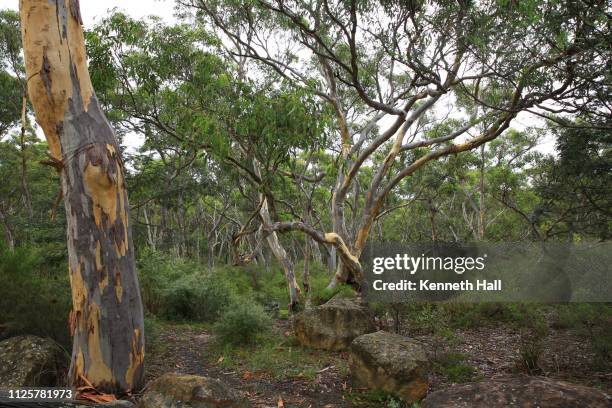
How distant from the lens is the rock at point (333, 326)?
6434mm

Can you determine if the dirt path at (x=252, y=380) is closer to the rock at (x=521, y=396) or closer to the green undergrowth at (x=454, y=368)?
the green undergrowth at (x=454, y=368)

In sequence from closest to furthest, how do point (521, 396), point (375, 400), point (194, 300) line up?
1. point (521, 396)
2. point (375, 400)
3. point (194, 300)

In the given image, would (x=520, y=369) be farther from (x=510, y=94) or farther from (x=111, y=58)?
(x=111, y=58)

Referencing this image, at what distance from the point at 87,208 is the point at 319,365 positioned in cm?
337

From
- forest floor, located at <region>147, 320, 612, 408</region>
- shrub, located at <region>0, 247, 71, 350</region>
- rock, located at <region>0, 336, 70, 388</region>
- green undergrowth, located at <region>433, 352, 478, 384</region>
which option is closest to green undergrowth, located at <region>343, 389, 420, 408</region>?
forest floor, located at <region>147, 320, 612, 408</region>

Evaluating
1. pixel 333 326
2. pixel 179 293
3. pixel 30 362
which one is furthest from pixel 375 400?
pixel 179 293

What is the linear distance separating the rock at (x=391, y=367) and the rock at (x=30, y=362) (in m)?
3.05

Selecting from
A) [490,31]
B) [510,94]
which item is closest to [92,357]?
[490,31]

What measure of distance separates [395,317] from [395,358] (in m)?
2.57

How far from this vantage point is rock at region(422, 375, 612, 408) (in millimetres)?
3174

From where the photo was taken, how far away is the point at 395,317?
7.05 metres

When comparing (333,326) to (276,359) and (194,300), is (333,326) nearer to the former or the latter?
(276,359)

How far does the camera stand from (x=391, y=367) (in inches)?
177

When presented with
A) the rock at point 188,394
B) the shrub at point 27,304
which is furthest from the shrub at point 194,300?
the rock at point 188,394
